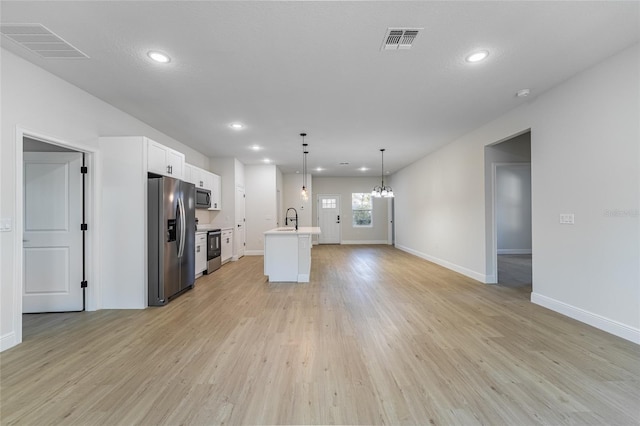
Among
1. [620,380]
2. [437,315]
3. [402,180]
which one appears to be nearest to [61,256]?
[437,315]

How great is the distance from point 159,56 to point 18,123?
59.4 inches

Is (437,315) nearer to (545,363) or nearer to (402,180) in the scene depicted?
(545,363)

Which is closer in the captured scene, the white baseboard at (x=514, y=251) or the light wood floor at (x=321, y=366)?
the light wood floor at (x=321, y=366)

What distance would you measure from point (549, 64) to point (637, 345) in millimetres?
2835

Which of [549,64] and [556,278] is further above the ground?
[549,64]

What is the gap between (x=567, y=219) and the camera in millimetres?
3379

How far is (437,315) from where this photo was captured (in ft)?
11.1

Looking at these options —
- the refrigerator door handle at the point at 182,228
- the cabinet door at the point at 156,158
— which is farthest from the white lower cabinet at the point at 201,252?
the cabinet door at the point at 156,158

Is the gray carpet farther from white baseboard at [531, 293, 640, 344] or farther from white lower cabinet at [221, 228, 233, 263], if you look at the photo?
white lower cabinet at [221, 228, 233, 263]

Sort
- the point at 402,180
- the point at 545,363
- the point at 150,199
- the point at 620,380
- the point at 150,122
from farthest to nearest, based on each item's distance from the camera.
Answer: the point at 402,180 < the point at 150,122 < the point at 150,199 < the point at 545,363 < the point at 620,380

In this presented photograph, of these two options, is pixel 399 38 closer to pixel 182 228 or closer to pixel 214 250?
pixel 182 228

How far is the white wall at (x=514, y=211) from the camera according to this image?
8711mm

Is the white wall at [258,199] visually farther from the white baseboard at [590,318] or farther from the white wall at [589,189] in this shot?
the white baseboard at [590,318]

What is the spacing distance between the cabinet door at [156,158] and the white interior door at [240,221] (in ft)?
11.1
